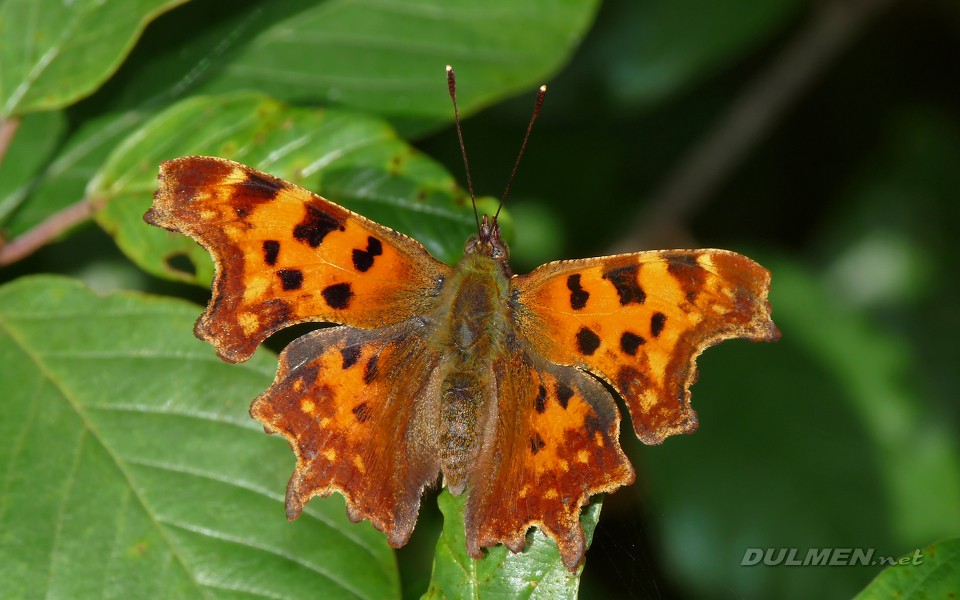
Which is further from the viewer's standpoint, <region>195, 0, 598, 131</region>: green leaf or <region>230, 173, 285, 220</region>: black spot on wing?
<region>195, 0, 598, 131</region>: green leaf

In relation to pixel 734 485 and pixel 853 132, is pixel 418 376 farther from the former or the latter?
pixel 853 132

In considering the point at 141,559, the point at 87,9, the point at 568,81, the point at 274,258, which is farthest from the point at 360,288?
the point at 568,81

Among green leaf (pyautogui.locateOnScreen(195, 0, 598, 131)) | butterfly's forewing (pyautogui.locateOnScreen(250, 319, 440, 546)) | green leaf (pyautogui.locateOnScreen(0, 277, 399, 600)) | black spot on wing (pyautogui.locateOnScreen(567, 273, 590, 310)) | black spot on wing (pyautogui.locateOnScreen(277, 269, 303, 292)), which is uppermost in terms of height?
green leaf (pyautogui.locateOnScreen(195, 0, 598, 131))

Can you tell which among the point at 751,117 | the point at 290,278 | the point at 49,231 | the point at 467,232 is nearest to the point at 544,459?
the point at 467,232

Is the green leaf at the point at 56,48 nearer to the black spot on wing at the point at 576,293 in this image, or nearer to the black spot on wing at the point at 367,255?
the black spot on wing at the point at 367,255

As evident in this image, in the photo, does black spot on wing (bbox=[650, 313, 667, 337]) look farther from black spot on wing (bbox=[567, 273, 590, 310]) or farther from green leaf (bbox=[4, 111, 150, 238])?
green leaf (bbox=[4, 111, 150, 238])

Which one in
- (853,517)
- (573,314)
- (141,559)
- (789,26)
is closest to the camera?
(141,559)

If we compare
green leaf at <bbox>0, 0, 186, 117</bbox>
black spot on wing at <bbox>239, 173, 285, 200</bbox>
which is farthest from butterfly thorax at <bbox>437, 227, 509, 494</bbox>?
green leaf at <bbox>0, 0, 186, 117</bbox>
